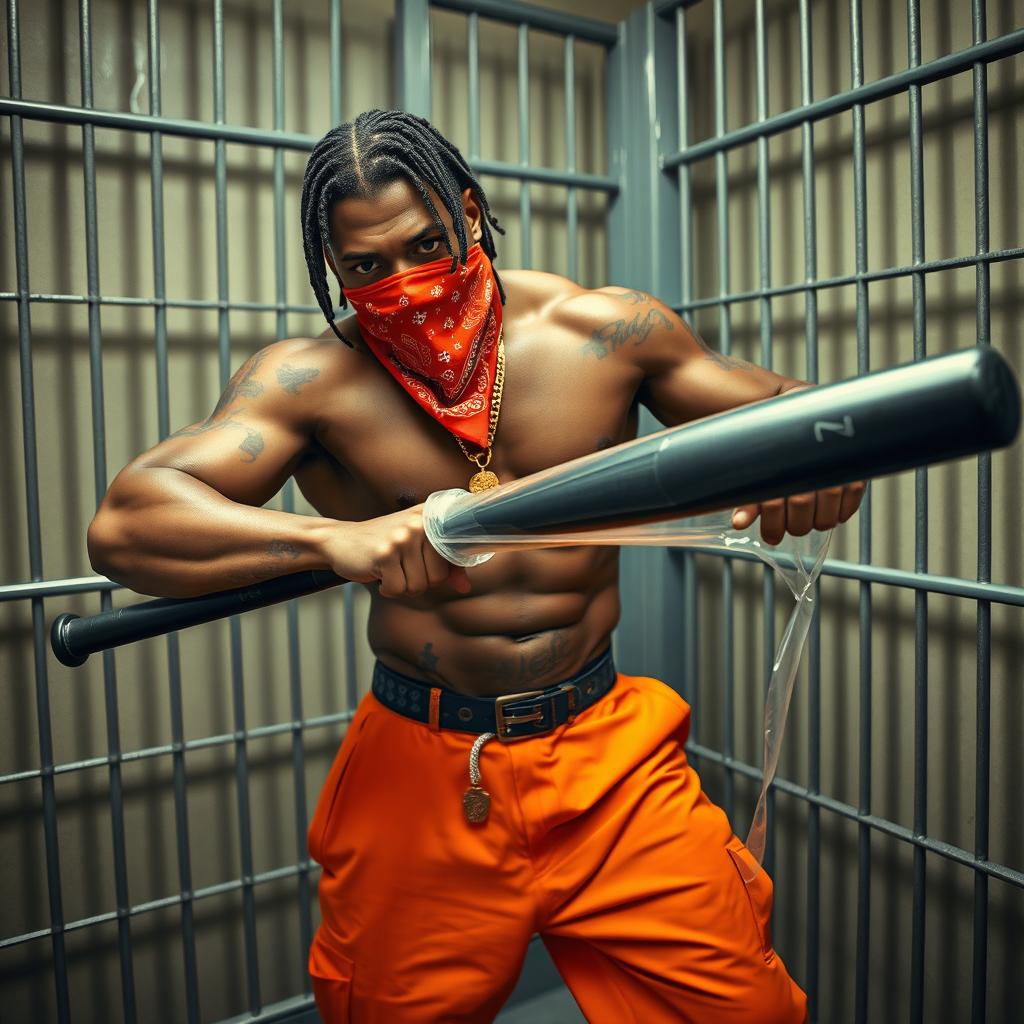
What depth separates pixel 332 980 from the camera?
1242mm

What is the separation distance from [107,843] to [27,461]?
813 mm

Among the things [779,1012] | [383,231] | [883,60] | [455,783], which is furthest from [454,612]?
A: [883,60]

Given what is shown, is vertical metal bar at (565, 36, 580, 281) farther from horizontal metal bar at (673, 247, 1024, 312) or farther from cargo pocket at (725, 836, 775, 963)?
cargo pocket at (725, 836, 775, 963)

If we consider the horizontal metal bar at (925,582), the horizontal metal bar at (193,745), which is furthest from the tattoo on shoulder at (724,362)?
the horizontal metal bar at (193,745)

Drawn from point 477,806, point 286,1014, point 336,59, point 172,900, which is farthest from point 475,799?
point 336,59

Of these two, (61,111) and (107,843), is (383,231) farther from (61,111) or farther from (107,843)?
(107,843)

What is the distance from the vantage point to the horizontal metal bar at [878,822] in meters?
1.40

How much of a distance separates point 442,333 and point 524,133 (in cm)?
95

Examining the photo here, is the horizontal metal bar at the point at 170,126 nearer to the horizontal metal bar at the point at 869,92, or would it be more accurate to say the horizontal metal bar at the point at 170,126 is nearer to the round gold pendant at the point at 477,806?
the horizontal metal bar at the point at 869,92

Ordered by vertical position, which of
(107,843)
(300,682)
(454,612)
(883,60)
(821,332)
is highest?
(883,60)

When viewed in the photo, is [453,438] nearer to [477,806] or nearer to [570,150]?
[477,806]

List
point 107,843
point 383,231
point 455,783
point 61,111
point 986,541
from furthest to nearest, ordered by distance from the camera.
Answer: point 107,843, point 61,111, point 986,541, point 455,783, point 383,231

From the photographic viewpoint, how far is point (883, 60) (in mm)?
1660

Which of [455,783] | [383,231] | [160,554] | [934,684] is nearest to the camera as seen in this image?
[160,554]
